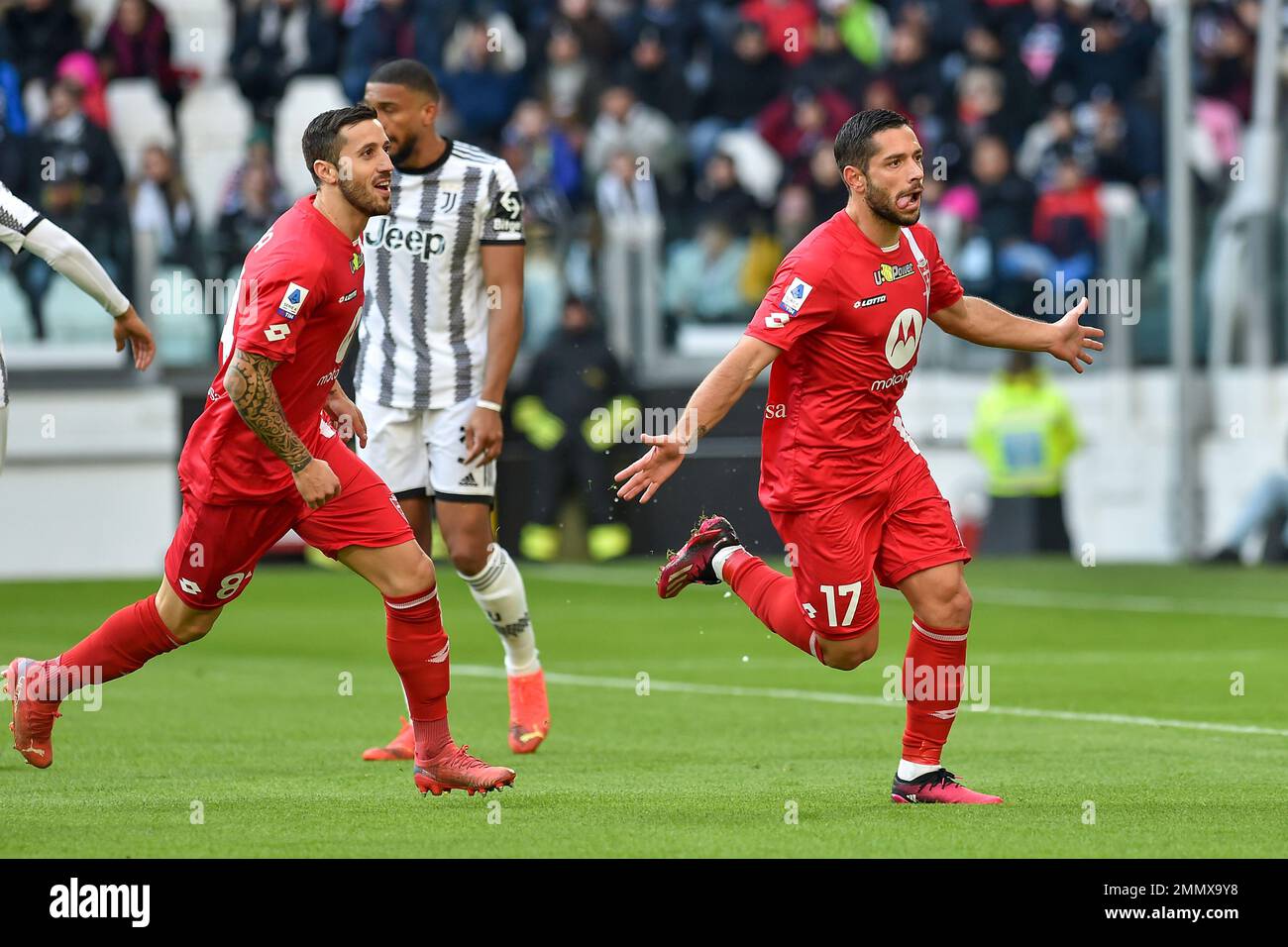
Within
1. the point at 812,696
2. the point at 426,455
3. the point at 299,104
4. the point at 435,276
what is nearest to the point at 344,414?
the point at 426,455

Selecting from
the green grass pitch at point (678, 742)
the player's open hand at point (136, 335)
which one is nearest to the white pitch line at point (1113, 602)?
the green grass pitch at point (678, 742)

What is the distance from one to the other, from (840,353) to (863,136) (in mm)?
678

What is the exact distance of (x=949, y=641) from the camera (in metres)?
7.48

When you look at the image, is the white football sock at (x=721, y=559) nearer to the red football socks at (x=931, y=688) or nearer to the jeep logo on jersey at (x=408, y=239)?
the red football socks at (x=931, y=688)

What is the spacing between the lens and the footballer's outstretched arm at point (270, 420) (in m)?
6.98

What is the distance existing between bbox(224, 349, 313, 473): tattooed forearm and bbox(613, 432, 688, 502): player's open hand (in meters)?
0.96

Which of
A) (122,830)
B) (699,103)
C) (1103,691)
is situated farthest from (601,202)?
(122,830)

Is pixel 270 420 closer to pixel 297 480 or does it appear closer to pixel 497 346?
pixel 297 480

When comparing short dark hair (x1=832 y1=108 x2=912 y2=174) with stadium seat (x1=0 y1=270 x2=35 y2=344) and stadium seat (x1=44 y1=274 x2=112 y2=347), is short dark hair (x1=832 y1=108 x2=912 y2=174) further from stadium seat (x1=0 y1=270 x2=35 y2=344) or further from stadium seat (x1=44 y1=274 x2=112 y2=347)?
stadium seat (x1=0 y1=270 x2=35 y2=344)

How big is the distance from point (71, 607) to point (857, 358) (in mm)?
9646

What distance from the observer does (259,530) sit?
24.3 feet

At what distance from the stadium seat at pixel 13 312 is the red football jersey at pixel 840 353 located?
1306 cm

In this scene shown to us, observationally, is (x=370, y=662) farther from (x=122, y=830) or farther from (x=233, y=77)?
(x=233, y=77)

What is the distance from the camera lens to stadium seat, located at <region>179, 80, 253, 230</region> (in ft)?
73.3
